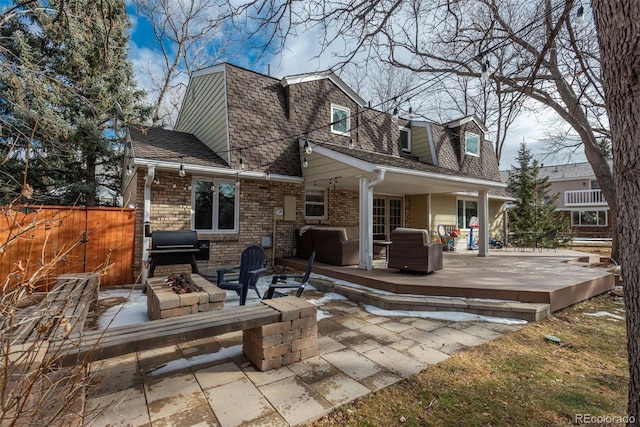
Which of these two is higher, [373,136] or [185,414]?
[373,136]

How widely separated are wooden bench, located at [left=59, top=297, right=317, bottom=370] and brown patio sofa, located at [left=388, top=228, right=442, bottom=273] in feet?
12.8

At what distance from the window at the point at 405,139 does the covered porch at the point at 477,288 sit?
6832mm

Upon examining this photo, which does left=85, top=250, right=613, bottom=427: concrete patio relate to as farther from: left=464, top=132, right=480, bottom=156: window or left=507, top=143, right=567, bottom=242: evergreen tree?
left=507, top=143, right=567, bottom=242: evergreen tree

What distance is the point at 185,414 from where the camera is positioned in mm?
2449

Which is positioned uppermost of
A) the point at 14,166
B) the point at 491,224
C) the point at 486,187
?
the point at 14,166

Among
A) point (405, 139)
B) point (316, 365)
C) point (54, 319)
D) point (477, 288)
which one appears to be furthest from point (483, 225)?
point (54, 319)

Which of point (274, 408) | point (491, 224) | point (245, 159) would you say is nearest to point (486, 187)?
point (491, 224)

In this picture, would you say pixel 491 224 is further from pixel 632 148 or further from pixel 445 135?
pixel 632 148

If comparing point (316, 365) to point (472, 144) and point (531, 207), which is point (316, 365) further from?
point (531, 207)

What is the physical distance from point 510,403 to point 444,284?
10.5ft

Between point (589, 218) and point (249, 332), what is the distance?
105 feet

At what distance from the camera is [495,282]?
6094 millimetres

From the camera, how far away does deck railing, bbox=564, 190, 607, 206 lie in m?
24.4

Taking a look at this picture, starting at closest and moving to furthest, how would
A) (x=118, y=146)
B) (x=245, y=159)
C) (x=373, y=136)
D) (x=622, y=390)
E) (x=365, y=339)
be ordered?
1. (x=622, y=390)
2. (x=365, y=339)
3. (x=245, y=159)
4. (x=373, y=136)
5. (x=118, y=146)
